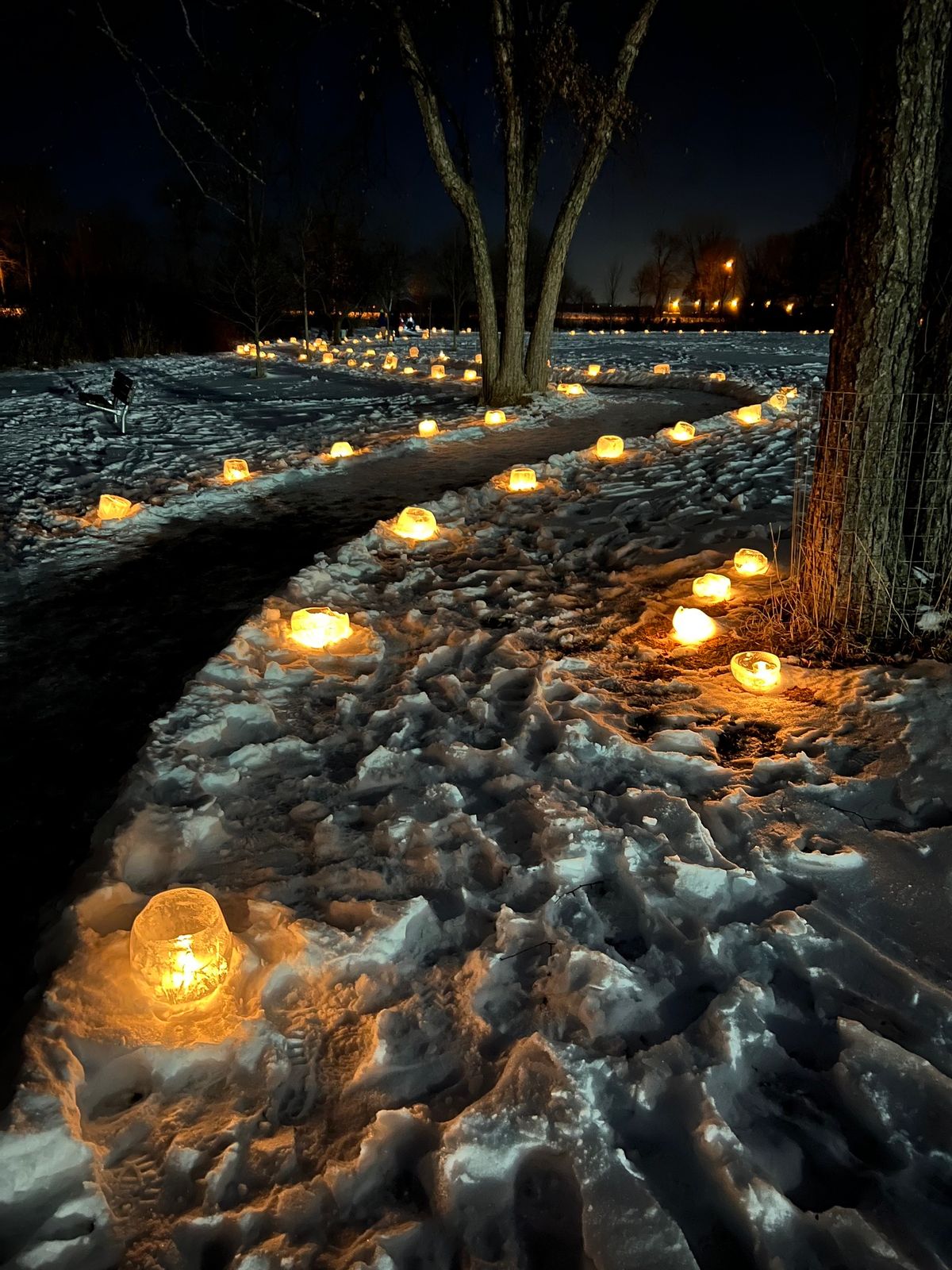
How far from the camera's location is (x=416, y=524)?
20.2ft

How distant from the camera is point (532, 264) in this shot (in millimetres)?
43531

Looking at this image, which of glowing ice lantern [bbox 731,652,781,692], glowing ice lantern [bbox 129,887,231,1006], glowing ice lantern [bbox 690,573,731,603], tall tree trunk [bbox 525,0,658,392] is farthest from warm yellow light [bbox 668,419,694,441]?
glowing ice lantern [bbox 129,887,231,1006]

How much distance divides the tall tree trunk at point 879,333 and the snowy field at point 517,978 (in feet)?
1.82

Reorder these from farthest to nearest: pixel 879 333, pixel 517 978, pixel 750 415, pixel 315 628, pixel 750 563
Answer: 1. pixel 750 415
2. pixel 750 563
3. pixel 315 628
4. pixel 879 333
5. pixel 517 978

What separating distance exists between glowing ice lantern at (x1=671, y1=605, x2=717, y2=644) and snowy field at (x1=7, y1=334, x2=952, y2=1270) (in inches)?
3.0


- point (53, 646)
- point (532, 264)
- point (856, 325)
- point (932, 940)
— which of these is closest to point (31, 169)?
point (532, 264)

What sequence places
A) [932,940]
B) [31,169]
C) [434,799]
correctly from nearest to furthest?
[932,940] < [434,799] < [31,169]

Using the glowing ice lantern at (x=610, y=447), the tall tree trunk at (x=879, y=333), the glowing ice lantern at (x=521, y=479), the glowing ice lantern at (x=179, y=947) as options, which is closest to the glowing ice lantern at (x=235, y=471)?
the glowing ice lantern at (x=521, y=479)

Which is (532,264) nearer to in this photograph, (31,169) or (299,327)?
(299,327)

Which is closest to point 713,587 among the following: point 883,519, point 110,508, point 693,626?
point 693,626

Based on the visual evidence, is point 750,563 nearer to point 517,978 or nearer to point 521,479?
point 521,479

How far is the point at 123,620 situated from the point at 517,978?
154 inches

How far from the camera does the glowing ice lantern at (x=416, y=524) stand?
6172 millimetres

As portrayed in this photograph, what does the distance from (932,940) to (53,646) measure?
4745 millimetres
